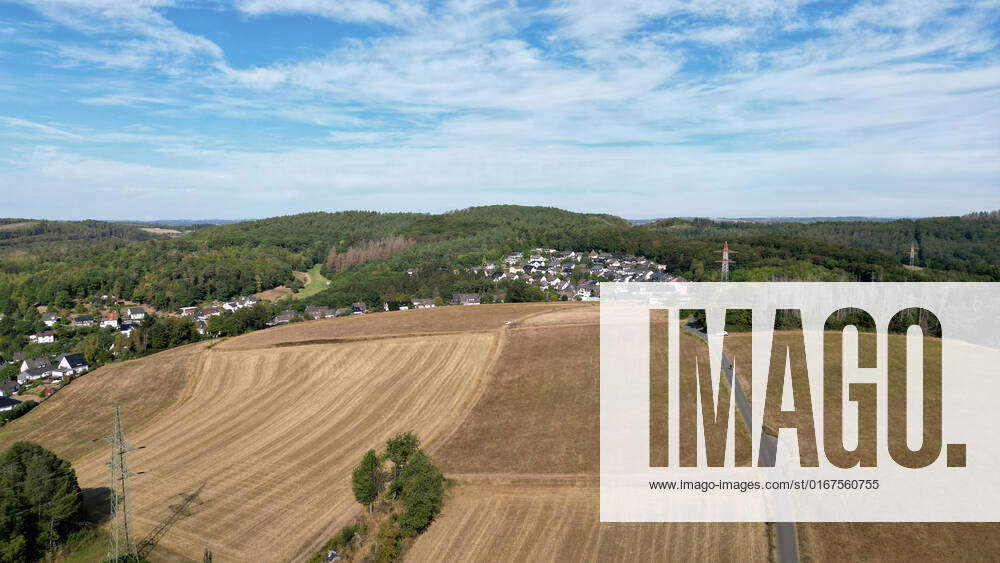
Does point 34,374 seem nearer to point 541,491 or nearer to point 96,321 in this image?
point 96,321

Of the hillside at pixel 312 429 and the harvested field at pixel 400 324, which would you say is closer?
the hillside at pixel 312 429

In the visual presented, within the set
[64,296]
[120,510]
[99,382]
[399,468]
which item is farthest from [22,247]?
[399,468]

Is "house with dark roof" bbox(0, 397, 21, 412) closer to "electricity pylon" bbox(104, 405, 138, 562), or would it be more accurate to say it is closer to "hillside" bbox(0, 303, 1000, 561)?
"hillside" bbox(0, 303, 1000, 561)

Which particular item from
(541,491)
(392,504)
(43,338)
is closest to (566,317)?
(541,491)

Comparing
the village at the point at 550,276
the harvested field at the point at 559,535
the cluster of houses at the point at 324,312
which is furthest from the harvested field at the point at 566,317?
the cluster of houses at the point at 324,312

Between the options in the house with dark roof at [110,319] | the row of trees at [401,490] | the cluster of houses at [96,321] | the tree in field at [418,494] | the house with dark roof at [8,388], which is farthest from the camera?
the house with dark roof at [110,319]

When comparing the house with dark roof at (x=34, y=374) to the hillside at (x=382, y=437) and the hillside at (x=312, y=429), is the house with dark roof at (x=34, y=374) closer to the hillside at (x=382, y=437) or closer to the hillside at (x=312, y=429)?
the hillside at (x=312, y=429)

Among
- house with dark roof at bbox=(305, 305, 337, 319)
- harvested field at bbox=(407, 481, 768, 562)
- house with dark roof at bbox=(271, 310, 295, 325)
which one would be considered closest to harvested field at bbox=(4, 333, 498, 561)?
harvested field at bbox=(407, 481, 768, 562)
